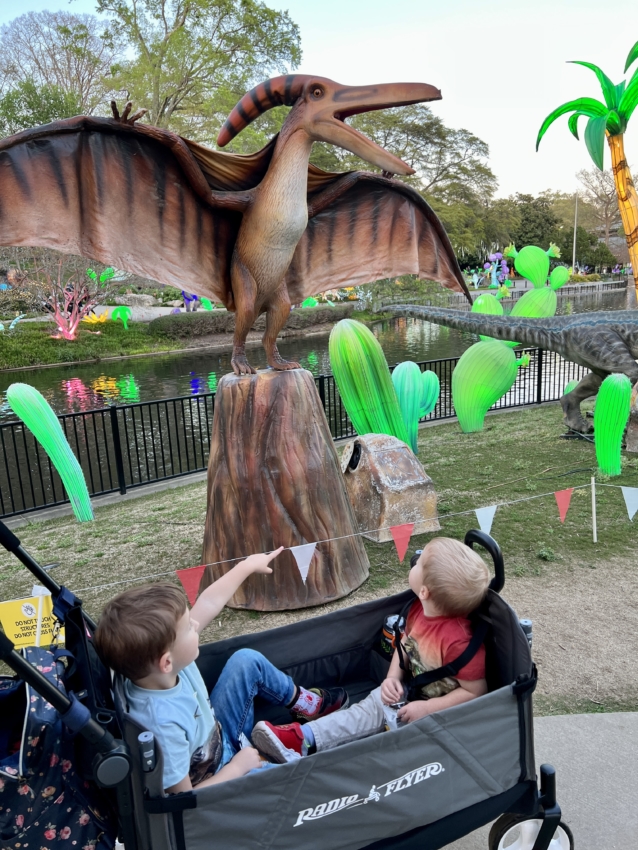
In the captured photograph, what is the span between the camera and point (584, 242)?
52844mm

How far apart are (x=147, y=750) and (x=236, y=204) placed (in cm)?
298

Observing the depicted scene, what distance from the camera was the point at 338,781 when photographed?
1.54 meters

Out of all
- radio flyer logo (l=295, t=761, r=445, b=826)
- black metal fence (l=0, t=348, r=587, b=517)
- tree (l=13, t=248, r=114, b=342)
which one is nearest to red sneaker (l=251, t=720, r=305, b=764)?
radio flyer logo (l=295, t=761, r=445, b=826)

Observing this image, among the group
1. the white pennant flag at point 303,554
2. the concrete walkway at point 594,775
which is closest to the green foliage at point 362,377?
the white pennant flag at point 303,554

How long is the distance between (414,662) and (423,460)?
17.7 ft

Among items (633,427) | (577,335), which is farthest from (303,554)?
(577,335)

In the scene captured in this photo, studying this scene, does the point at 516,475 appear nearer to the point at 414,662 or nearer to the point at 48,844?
the point at 414,662

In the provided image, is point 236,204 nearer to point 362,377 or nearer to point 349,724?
point 349,724

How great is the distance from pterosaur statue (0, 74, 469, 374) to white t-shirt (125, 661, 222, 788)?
2.28 metres

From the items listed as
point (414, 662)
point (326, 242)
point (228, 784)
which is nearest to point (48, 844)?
point (228, 784)

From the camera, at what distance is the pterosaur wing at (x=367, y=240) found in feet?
13.6

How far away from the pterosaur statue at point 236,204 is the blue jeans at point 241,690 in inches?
82.9

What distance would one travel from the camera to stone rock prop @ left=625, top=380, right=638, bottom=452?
684 centimetres

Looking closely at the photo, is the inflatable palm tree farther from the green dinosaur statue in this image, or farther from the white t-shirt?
the white t-shirt
